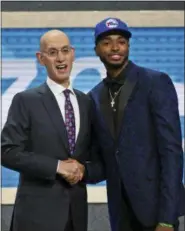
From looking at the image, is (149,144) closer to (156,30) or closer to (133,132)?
(133,132)

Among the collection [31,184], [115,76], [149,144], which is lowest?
[31,184]

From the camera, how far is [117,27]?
2.46 meters

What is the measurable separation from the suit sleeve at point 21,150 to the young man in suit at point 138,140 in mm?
313

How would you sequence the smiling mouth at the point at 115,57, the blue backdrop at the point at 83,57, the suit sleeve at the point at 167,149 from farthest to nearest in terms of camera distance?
the blue backdrop at the point at 83,57 < the smiling mouth at the point at 115,57 < the suit sleeve at the point at 167,149

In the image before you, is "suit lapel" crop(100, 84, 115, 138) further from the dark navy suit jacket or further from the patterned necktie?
the patterned necktie

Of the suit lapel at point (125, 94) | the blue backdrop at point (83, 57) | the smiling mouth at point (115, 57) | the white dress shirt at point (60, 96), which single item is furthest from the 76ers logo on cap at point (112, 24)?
the blue backdrop at point (83, 57)

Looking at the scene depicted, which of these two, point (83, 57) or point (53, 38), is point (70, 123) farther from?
point (83, 57)

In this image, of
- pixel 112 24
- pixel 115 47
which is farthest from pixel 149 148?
pixel 112 24

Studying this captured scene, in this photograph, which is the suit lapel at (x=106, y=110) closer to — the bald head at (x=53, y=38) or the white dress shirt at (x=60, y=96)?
the white dress shirt at (x=60, y=96)

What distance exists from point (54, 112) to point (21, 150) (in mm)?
228

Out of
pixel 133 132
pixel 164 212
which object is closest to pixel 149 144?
pixel 133 132

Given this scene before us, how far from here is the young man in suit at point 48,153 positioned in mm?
2393

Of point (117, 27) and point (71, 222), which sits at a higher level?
point (117, 27)

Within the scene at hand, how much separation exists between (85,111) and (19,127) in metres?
0.33
